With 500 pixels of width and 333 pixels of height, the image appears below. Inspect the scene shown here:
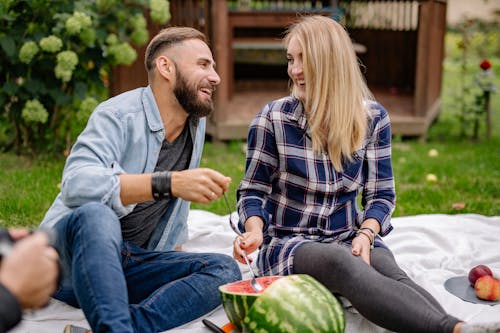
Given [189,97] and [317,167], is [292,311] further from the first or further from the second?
[189,97]

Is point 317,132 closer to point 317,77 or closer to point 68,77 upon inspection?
point 317,77

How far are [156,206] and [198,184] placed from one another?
588 mm

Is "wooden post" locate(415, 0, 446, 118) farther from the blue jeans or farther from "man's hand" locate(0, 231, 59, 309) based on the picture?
"man's hand" locate(0, 231, 59, 309)

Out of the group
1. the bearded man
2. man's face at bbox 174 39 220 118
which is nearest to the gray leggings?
the bearded man

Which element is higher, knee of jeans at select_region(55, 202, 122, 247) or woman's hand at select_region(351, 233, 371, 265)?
knee of jeans at select_region(55, 202, 122, 247)

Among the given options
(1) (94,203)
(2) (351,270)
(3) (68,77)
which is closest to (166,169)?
(1) (94,203)

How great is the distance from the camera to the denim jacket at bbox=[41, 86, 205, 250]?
238 cm

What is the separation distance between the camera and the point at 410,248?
12.0ft

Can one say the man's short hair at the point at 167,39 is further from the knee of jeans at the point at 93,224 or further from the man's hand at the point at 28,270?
the man's hand at the point at 28,270

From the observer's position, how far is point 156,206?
284 centimetres

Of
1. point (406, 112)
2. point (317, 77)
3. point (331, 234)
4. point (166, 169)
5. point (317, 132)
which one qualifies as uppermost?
point (317, 77)

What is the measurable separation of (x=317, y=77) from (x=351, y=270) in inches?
32.0

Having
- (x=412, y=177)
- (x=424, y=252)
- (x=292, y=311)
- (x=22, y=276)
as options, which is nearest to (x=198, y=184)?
(x=292, y=311)

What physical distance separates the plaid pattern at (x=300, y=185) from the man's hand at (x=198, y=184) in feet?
1.54
